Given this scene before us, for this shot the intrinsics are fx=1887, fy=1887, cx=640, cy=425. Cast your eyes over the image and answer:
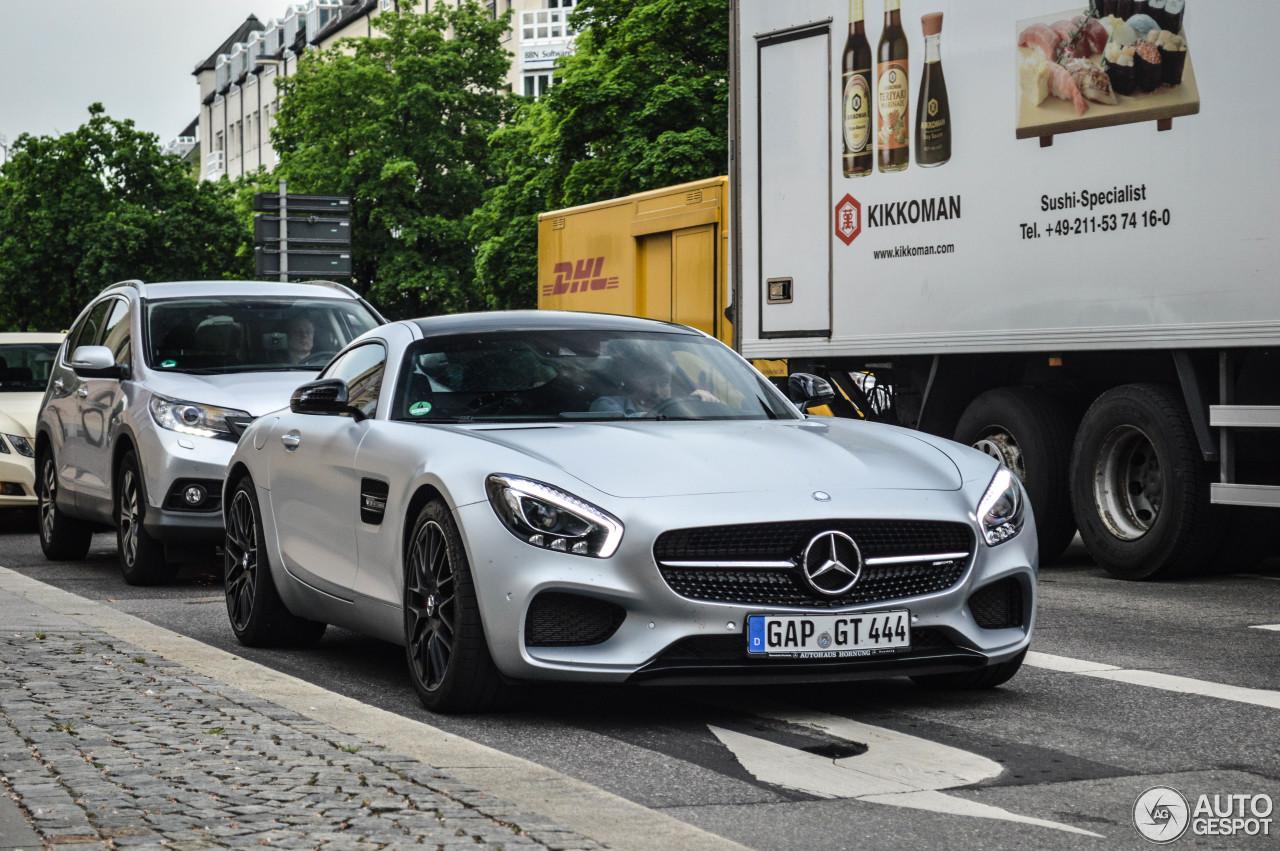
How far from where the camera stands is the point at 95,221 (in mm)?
54875

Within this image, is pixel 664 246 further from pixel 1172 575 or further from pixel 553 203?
pixel 553 203

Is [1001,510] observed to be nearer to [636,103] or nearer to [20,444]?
[20,444]

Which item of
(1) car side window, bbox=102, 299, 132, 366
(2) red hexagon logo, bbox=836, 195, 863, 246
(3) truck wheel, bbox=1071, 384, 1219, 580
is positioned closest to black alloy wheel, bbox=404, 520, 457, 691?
(3) truck wheel, bbox=1071, 384, 1219, 580

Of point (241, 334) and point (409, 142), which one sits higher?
point (409, 142)

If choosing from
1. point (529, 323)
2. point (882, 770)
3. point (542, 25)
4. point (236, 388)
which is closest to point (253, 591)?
point (529, 323)

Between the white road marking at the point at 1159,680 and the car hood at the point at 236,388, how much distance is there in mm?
5096

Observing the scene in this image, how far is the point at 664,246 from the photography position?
1672cm

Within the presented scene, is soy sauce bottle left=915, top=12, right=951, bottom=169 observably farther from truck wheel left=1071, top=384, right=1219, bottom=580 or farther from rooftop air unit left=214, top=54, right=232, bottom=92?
rooftop air unit left=214, top=54, right=232, bottom=92

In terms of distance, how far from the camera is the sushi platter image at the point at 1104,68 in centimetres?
1009

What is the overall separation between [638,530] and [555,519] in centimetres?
26

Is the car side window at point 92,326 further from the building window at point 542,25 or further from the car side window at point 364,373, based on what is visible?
the building window at point 542,25

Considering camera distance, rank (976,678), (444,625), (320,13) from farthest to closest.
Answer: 1. (320,13)
2. (976,678)
3. (444,625)

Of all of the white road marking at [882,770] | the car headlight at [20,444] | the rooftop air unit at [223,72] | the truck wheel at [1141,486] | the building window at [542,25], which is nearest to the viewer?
the white road marking at [882,770]

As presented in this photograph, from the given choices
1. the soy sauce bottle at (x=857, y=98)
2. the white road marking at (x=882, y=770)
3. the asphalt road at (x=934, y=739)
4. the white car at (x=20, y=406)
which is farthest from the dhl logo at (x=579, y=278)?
the white road marking at (x=882, y=770)
